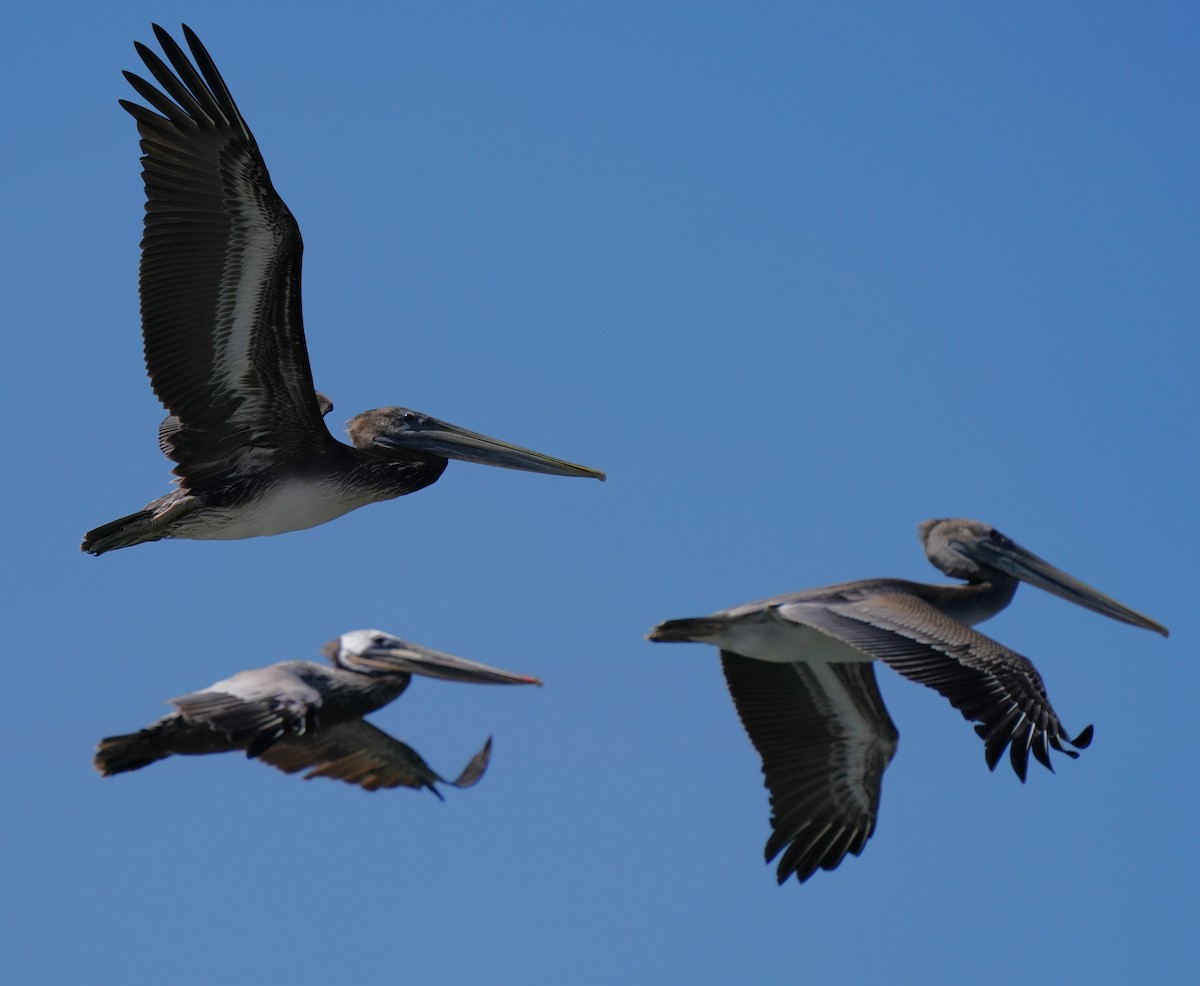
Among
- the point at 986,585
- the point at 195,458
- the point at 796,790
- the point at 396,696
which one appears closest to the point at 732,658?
the point at 796,790

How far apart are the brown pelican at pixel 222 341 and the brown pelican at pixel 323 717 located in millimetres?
1964

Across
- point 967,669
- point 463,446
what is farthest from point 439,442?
point 967,669

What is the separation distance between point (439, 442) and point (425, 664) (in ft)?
10.3

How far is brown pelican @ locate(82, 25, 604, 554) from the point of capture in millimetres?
12367

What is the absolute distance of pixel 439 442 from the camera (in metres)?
14.3

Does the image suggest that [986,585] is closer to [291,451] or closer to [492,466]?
[492,466]

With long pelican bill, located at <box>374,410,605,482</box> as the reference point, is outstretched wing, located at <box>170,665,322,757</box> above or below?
below

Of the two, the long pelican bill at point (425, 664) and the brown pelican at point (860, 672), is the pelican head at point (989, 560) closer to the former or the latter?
the brown pelican at point (860, 672)

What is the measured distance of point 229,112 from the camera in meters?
12.4

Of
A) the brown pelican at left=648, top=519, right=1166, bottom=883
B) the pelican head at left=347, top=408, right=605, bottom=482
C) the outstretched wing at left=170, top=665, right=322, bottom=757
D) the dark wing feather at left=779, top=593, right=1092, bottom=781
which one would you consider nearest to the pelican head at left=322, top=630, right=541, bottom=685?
the outstretched wing at left=170, top=665, right=322, bottom=757

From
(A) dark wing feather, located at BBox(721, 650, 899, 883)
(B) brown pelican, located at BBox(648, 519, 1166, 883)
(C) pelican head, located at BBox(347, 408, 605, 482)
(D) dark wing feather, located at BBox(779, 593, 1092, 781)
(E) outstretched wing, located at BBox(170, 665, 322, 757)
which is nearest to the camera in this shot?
(E) outstretched wing, located at BBox(170, 665, 322, 757)

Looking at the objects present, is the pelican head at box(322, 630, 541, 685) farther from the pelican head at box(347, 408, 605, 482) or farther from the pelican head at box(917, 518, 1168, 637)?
the pelican head at box(917, 518, 1168, 637)

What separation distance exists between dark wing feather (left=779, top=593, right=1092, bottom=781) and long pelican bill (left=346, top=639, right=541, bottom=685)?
1.90 metres

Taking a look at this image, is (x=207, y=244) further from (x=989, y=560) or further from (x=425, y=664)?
(x=989, y=560)
